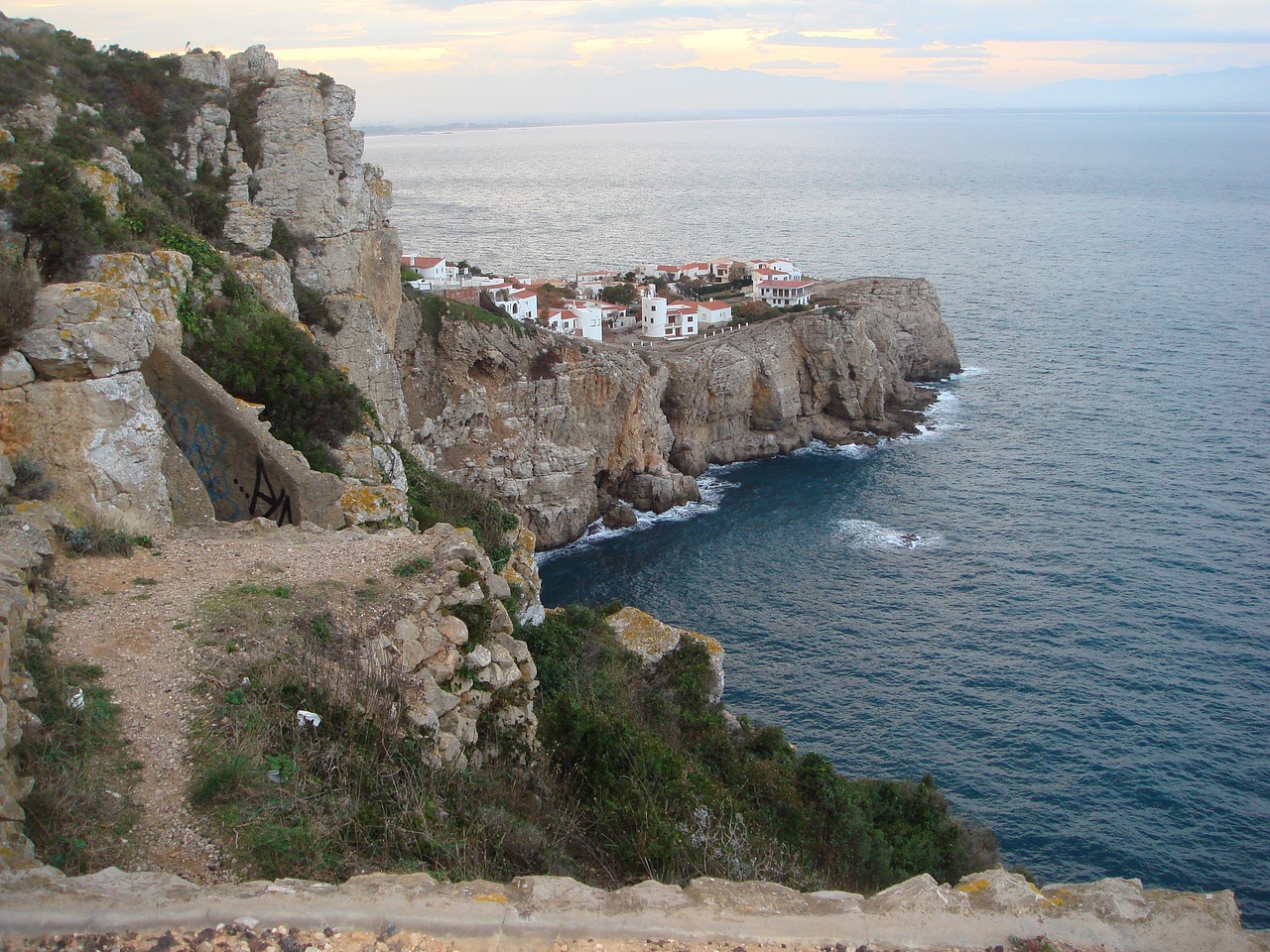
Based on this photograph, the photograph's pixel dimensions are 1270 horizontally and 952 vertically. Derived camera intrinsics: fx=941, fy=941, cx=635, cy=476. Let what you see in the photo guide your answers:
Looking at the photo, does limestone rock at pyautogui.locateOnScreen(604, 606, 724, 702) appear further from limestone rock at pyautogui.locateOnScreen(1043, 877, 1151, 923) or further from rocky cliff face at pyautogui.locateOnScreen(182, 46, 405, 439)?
limestone rock at pyautogui.locateOnScreen(1043, 877, 1151, 923)

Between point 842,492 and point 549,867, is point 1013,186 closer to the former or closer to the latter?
point 842,492

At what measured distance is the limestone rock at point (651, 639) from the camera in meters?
22.4

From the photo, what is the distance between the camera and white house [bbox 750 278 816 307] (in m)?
71.2

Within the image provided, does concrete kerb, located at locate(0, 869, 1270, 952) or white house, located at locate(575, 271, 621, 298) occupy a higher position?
white house, located at locate(575, 271, 621, 298)

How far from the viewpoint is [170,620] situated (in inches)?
389

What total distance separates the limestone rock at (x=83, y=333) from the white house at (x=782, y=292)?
60797mm

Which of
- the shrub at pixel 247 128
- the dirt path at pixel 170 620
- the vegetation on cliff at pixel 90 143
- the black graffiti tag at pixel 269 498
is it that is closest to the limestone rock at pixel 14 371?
the dirt path at pixel 170 620

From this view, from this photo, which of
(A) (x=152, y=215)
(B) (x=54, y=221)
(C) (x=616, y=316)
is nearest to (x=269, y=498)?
(B) (x=54, y=221)

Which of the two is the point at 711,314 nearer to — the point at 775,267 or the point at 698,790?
the point at 775,267

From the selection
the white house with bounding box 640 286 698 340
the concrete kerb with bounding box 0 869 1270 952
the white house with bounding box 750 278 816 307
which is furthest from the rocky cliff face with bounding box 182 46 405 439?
the white house with bounding box 750 278 816 307

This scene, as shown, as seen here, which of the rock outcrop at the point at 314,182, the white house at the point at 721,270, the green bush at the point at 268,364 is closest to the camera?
the green bush at the point at 268,364

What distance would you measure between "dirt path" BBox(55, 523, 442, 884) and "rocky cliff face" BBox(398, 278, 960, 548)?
22.9 metres

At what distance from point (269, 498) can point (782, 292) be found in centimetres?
6069

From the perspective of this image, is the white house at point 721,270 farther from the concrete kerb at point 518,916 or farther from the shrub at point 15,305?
the concrete kerb at point 518,916
